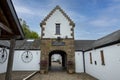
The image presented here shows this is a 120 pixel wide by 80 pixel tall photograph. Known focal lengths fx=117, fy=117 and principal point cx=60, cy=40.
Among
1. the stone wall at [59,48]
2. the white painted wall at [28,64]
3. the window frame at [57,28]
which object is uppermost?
the window frame at [57,28]

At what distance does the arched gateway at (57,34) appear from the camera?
51.3 ft

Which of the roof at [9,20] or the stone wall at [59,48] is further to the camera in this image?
the stone wall at [59,48]

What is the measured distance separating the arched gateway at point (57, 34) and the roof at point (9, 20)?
9.50 meters

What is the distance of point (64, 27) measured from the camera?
16062 mm

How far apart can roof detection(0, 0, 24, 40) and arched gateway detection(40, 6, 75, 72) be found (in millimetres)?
9502

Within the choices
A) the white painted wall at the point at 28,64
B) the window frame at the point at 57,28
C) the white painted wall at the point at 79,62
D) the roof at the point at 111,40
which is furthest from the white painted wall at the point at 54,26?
the roof at the point at 111,40

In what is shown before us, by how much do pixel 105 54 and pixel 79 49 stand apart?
7.05 metres

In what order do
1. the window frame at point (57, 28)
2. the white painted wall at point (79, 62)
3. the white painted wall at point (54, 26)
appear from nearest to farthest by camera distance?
the white painted wall at point (79, 62), the white painted wall at point (54, 26), the window frame at point (57, 28)

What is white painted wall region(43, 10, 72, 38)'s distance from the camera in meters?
15.9

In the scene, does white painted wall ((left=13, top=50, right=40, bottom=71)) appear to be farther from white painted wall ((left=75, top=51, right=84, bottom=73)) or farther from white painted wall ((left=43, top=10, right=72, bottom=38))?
white painted wall ((left=75, top=51, right=84, bottom=73))

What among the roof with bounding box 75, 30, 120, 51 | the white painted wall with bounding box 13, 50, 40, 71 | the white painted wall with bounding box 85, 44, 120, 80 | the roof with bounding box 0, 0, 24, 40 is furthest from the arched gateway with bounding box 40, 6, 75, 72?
the roof with bounding box 0, 0, 24, 40

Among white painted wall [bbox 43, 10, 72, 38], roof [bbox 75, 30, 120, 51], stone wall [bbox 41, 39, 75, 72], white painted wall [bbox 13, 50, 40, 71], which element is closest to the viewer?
roof [bbox 75, 30, 120, 51]

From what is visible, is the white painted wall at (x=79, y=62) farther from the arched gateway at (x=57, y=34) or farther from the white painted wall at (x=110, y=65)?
the white painted wall at (x=110, y=65)

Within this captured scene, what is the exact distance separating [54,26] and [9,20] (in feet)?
35.5
